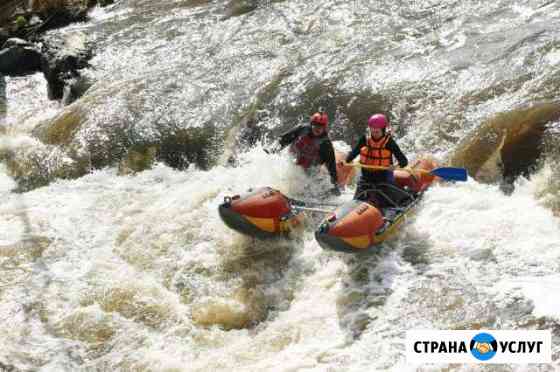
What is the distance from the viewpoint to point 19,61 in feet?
41.7

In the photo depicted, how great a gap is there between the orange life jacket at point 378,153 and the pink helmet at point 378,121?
0.73ft

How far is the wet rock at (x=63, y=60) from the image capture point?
1152cm

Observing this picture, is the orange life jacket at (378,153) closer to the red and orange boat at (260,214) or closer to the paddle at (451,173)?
the paddle at (451,173)

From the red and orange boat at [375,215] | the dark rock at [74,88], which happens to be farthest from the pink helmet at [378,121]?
the dark rock at [74,88]

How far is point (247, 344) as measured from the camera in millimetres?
5523

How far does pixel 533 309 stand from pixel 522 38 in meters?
5.85

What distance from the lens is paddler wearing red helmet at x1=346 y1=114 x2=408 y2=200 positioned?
273 inches

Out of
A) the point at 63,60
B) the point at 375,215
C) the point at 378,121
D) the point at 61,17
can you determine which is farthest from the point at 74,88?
the point at 375,215

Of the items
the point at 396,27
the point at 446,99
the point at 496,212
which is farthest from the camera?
the point at 396,27

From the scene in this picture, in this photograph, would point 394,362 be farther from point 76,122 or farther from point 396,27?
point 396,27

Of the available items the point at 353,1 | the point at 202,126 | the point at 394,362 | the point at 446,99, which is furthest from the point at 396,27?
the point at 394,362

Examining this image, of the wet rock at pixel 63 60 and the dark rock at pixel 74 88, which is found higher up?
the wet rock at pixel 63 60

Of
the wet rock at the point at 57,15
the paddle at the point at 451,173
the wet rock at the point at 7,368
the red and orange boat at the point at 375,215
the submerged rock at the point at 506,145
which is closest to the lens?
the wet rock at the point at 7,368

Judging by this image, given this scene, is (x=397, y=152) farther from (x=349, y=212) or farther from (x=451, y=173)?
(x=349, y=212)
